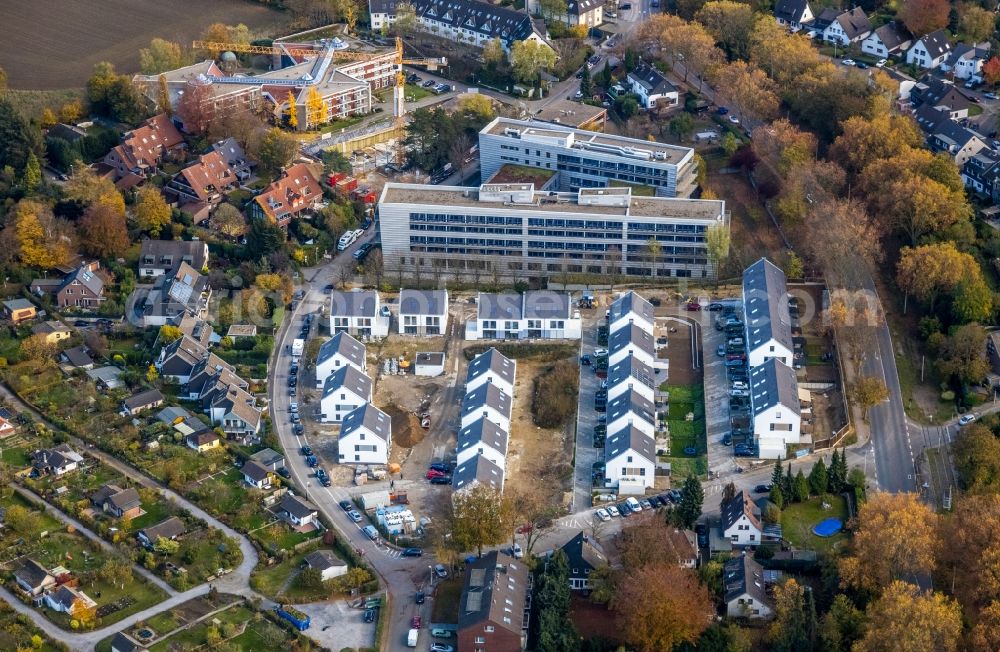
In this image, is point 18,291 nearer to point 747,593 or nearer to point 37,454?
point 37,454

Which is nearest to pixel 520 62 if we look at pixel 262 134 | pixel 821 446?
pixel 262 134

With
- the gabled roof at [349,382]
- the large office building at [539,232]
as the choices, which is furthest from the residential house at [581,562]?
the large office building at [539,232]

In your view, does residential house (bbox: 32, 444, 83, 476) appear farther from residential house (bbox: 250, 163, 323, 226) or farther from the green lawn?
the green lawn

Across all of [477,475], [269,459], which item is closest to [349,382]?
[269,459]

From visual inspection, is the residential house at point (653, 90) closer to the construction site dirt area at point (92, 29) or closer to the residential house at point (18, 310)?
the construction site dirt area at point (92, 29)

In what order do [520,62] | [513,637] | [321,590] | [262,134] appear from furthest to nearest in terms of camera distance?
[520,62]
[262,134]
[321,590]
[513,637]
